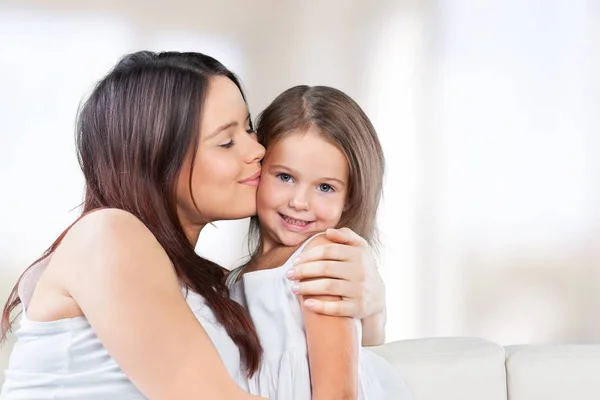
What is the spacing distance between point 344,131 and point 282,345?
0.41 meters

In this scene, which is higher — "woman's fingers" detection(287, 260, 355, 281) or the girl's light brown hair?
the girl's light brown hair

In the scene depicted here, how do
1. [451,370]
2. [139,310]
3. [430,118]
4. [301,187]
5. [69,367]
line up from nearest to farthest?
1. [139,310]
2. [69,367]
3. [301,187]
4. [451,370]
5. [430,118]

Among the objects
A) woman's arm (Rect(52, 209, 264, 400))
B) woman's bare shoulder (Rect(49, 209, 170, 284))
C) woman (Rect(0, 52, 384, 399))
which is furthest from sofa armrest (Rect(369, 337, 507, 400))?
woman's bare shoulder (Rect(49, 209, 170, 284))

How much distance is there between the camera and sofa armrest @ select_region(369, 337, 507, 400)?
1785mm

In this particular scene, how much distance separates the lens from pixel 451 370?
180 centimetres

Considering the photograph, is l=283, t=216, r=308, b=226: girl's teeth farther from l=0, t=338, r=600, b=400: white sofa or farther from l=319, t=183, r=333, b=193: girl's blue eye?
l=0, t=338, r=600, b=400: white sofa

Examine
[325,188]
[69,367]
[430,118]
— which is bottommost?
[69,367]

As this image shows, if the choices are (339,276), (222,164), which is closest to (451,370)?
(339,276)

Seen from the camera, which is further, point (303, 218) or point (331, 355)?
point (303, 218)

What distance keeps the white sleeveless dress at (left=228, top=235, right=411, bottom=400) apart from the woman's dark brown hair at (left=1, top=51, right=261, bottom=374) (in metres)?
0.03

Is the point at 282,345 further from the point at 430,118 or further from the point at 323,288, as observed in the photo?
the point at 430,118

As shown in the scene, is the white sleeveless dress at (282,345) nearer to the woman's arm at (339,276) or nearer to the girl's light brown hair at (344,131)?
the woman's arm at (339,276)

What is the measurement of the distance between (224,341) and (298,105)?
1.55 feet

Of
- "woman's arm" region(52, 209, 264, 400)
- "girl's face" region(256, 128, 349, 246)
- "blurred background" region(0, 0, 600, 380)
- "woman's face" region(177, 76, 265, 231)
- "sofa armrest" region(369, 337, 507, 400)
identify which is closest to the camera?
"woman's arm" region(52, 209, 264, 400)
